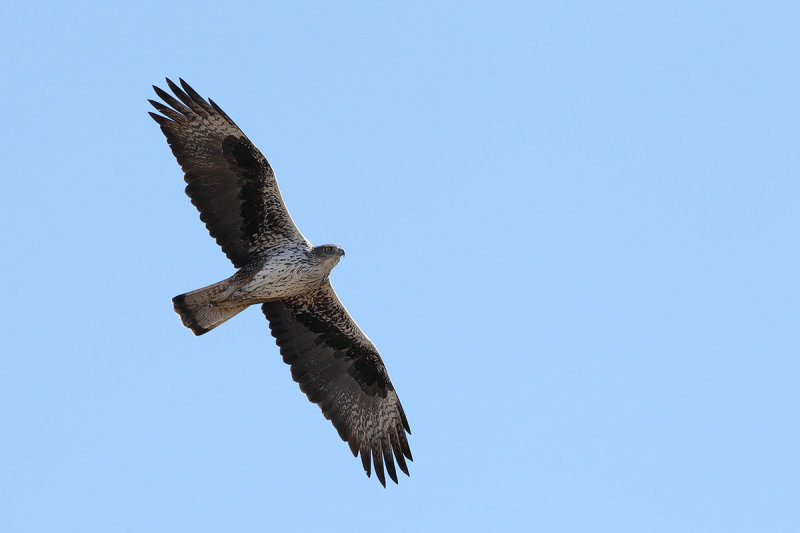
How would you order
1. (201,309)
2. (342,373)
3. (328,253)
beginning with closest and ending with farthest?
(328,253) < (201,309) < (342,373)

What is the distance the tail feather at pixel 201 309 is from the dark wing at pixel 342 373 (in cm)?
87

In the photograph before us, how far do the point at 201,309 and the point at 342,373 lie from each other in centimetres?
204

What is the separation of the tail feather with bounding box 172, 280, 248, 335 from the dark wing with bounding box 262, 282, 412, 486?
2.87 feet

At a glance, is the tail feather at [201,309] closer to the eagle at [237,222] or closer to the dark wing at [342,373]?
the eagle at [237,222]

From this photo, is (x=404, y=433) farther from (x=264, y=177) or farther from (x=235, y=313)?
(x=264, y=177)

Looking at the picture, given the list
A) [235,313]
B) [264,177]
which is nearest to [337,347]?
[235,313]

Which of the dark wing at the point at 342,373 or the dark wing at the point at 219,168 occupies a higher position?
the dark wing at the point at 219,168

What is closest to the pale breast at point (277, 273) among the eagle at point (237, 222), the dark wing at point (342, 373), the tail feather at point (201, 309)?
the eagle at point (237, 222)

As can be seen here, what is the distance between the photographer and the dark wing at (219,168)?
12.8 meters

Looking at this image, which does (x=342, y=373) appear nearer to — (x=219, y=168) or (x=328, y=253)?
(x=328, y=253)

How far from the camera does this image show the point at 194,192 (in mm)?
12797

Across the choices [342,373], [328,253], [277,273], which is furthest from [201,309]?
[342,373]

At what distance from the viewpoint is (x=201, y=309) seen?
12.9 m

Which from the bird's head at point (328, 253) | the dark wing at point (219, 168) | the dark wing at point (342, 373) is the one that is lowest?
the dark wing at point (342, 373)
